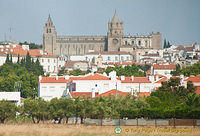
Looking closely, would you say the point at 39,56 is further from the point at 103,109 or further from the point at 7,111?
the point at 103,109

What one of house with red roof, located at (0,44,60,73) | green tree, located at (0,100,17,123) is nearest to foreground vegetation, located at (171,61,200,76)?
house with red roof, located at (0,44,60,73)

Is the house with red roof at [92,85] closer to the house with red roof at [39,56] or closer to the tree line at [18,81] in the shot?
the tree line at [18,81]

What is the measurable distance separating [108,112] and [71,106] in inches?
163

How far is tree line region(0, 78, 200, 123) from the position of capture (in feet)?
202

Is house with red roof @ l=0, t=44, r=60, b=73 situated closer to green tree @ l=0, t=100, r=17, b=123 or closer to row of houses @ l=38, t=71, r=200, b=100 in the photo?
row of houses @ l=38, t=71, r=200, b=100

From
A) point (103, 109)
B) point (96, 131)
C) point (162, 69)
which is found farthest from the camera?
point (162, 69)

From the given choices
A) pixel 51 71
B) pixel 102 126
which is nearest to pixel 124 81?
pixel 102 126

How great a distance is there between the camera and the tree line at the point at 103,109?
61.5 meters

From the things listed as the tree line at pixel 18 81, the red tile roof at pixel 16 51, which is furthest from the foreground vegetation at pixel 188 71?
the red tile roof at pixel 16 51

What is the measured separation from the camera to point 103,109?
64.4 meters

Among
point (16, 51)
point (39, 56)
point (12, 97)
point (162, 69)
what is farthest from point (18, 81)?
point (39, 56)

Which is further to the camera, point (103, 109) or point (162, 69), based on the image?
point (162, 69)

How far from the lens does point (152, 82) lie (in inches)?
4154

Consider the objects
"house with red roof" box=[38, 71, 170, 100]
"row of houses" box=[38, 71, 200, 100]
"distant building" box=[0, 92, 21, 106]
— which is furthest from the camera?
"house with red roof" box=[38, 71, 170, 100]
